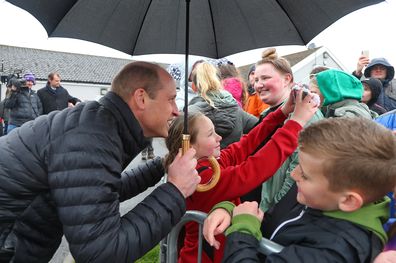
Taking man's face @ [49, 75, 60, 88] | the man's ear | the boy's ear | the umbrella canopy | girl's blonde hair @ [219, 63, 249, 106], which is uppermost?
the umbrella canopy

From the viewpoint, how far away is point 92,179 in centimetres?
153

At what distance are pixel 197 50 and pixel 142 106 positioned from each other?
40.9 inches

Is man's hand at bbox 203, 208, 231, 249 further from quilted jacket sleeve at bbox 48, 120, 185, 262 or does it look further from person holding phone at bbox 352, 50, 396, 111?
person holding phone at bbox 352, 50, 396, 111

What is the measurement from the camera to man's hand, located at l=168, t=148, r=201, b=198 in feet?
5.73

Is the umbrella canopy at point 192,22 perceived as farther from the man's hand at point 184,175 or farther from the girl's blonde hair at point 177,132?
the man's hand at point 184,175

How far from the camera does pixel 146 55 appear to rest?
281 cm

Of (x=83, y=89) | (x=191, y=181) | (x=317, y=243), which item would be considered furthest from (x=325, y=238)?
(x=83, y=89)

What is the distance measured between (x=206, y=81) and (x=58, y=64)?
5454 cm

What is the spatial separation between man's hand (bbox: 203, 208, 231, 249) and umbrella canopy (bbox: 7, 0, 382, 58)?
1.31 m

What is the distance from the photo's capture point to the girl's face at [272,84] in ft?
9.02

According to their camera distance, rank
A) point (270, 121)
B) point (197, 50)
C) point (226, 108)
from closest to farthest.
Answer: point (270, 121)
point (197, 50)
point (226, 108)

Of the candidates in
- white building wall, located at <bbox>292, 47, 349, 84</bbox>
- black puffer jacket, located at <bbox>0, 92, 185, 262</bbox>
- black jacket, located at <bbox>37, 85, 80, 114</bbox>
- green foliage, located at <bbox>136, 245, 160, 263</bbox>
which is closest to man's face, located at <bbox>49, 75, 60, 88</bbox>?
black jacket, located at <bbox>37, 85, 80, 114</bbox>

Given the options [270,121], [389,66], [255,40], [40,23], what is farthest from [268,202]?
[389,66]

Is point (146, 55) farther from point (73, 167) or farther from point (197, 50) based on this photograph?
point (73, 167)
